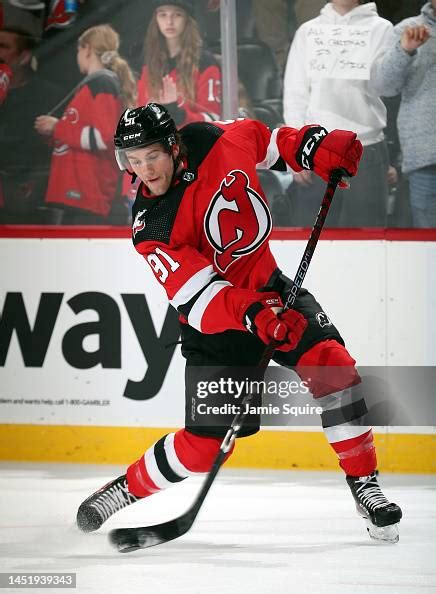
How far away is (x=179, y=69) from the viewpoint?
13.8 feet

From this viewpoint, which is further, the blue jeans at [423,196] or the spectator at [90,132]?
the spectator at [90,132]

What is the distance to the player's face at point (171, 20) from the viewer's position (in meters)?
4.19

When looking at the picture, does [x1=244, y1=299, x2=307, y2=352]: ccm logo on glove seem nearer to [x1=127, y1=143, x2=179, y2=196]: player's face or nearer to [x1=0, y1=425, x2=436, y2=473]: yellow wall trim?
[x1=127, y1=143, x2=179, y2=196]: player's face

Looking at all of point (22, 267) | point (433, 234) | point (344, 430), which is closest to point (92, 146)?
point (22, 267)

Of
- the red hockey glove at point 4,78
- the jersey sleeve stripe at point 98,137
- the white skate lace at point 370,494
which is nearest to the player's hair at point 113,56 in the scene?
the jersey sleeve stripe at point 98,137

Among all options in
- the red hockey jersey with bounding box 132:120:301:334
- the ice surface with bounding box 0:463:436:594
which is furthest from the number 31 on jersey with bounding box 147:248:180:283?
the ice surface with bounding box 0:463:436:594

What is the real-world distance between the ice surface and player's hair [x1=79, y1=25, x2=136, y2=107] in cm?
140

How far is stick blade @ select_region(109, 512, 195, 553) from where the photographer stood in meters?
2.83

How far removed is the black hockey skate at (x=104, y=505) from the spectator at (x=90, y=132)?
142cm

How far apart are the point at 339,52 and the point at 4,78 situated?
1.27 meters

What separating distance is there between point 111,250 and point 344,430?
1548 millimetres

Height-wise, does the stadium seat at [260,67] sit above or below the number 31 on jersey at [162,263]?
above

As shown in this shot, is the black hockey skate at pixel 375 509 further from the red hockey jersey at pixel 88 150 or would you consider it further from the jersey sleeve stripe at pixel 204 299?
the red hockey jersey at pixel 88 150

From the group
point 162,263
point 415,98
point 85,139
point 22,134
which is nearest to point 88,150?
point 85,139
